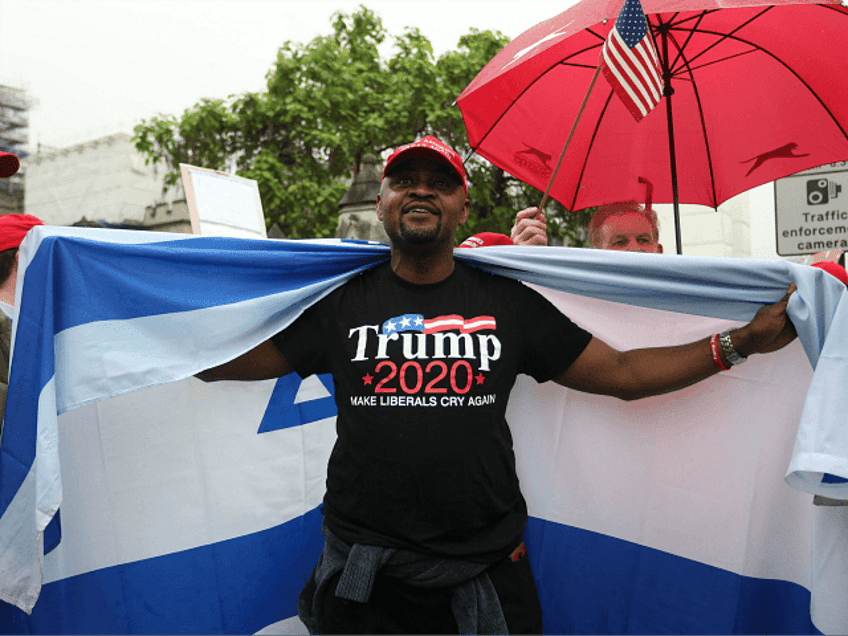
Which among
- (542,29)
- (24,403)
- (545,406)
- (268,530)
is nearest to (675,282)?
(545,406)

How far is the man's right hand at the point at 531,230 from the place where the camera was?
2.67 meters

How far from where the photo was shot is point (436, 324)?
213 centimetres

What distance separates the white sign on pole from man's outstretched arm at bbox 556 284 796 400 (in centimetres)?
243

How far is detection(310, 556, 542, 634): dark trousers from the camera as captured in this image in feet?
6.76

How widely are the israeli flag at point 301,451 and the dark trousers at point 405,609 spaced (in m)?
0.64

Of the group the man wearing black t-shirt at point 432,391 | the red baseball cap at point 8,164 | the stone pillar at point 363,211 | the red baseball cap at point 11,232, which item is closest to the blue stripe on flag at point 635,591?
the man wearing black t-shirt at point 432,391

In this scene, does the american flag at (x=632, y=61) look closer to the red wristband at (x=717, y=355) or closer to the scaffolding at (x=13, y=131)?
the red wristband at (x=717, y=355)

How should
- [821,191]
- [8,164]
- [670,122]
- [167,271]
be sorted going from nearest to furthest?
[167,271], [8,164], [670,122], [821,191]

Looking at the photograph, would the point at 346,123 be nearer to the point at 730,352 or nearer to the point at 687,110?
the point at 687,110

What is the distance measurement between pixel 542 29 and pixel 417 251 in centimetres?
158

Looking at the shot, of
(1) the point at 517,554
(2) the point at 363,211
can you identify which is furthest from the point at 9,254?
(2) the point at 363,211

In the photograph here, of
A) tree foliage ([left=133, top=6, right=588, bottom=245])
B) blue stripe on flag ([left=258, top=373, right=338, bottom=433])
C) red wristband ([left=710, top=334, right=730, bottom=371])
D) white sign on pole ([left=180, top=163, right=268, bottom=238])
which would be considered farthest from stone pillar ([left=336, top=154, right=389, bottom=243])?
red wristband ([left=710, top=334, right=730, bottom=371])

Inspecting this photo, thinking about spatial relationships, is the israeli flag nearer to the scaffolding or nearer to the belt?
the belt

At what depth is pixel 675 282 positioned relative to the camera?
2.38 m
